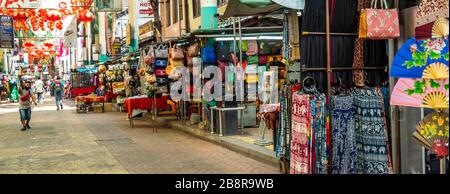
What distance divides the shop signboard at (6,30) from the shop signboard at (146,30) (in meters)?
8.18

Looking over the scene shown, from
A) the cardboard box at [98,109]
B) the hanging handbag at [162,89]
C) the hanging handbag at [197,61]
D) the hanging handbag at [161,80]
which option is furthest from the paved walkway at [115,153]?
the cardboard box at [98,109]

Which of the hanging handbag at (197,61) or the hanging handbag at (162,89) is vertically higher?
the hanging handbag at (197,61)

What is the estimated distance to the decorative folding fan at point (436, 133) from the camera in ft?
18.1

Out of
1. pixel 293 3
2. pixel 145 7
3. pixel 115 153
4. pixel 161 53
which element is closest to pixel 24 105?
pixel 161 53

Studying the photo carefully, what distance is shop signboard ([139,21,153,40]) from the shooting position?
2488 cm

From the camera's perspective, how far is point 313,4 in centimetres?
745

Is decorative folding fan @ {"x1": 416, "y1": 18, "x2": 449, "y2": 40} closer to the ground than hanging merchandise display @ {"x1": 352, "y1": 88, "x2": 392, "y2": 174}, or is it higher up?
higher up

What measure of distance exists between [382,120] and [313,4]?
200cm

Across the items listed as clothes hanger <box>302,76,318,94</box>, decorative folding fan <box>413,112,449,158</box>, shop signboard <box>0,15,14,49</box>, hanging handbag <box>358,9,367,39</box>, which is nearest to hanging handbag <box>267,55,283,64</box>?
clothes hanger <box>302,76,318,94</box>

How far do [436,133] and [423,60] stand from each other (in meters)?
0.84

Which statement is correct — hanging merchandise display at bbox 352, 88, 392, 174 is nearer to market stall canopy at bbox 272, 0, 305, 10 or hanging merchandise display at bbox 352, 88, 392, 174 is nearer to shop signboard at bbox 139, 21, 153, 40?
market stall canopy at bbox 272, 0, 305, 10

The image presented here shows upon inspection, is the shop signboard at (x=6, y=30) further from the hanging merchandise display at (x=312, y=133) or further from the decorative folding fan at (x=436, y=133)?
the decorative folding fan at (x=436, y=133)

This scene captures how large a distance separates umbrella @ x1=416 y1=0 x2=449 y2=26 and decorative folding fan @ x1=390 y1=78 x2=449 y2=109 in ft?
2.59
